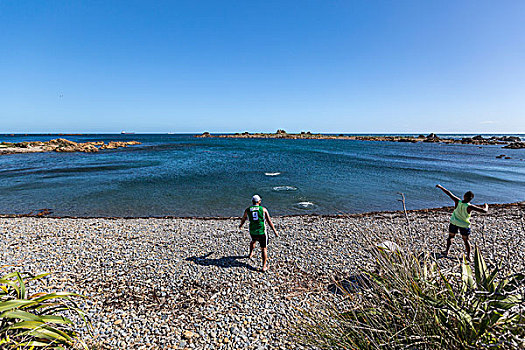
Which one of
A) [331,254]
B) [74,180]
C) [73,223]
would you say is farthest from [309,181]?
[74,180]

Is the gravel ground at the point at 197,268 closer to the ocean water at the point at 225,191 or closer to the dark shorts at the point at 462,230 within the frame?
the dark shorts at the point at 462,230

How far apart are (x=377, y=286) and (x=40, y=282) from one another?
7672 millimetres

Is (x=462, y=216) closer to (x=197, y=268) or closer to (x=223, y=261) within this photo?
(x=223, y=261)

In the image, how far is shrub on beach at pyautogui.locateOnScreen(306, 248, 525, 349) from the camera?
199 centimetres

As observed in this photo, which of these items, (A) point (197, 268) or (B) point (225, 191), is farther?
(B) point (225, 191)

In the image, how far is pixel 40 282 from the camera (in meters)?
6.08

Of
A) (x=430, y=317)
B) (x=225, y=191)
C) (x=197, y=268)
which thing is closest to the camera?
(x=430, y=317)

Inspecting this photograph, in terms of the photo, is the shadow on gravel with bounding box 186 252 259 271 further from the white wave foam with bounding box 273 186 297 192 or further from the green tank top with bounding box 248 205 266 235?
the white wave foam with bounding box 273 186 297 192

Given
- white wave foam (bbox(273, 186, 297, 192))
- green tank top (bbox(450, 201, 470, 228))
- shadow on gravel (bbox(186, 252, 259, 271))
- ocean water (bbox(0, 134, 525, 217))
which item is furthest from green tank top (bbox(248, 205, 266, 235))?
white wave foam (bbox(273, 186, 297, 192))

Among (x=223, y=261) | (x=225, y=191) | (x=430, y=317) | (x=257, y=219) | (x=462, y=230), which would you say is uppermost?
(x=430, y=317)

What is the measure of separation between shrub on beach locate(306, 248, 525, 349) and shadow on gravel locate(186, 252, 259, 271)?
5.19 meters

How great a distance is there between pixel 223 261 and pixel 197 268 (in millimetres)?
843

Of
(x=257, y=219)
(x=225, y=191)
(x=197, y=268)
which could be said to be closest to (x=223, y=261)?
(x=197, y=268)

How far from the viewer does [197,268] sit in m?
7.34
